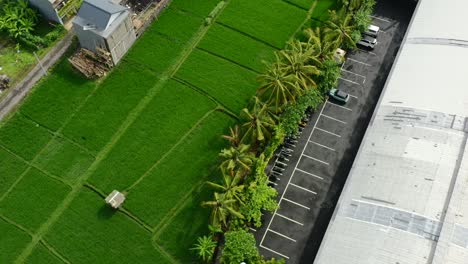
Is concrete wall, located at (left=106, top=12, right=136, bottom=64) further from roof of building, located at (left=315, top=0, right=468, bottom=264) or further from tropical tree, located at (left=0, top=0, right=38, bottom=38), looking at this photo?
roof of building, located at (left=315, top=0, right=468, bottom=264)

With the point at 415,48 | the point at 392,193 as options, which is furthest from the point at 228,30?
the point at 392,193

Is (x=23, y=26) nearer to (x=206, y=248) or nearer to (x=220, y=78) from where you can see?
(x=220, y=78)

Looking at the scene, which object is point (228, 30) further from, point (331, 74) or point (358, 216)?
point (358, 216)

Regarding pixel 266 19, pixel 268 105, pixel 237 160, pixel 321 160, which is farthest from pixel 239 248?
pixel 266 19

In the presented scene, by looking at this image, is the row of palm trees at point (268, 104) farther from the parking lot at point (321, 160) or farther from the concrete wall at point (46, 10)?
the concrete wall at point (46, 10)

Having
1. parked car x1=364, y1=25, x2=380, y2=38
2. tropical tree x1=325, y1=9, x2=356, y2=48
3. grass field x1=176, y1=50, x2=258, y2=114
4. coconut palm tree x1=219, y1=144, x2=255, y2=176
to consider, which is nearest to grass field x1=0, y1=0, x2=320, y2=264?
grass field x1=176, y1=50, x2=258, y2=114

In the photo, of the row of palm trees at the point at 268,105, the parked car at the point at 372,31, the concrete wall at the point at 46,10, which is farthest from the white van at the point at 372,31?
the concrete wall at the point at 46,10
